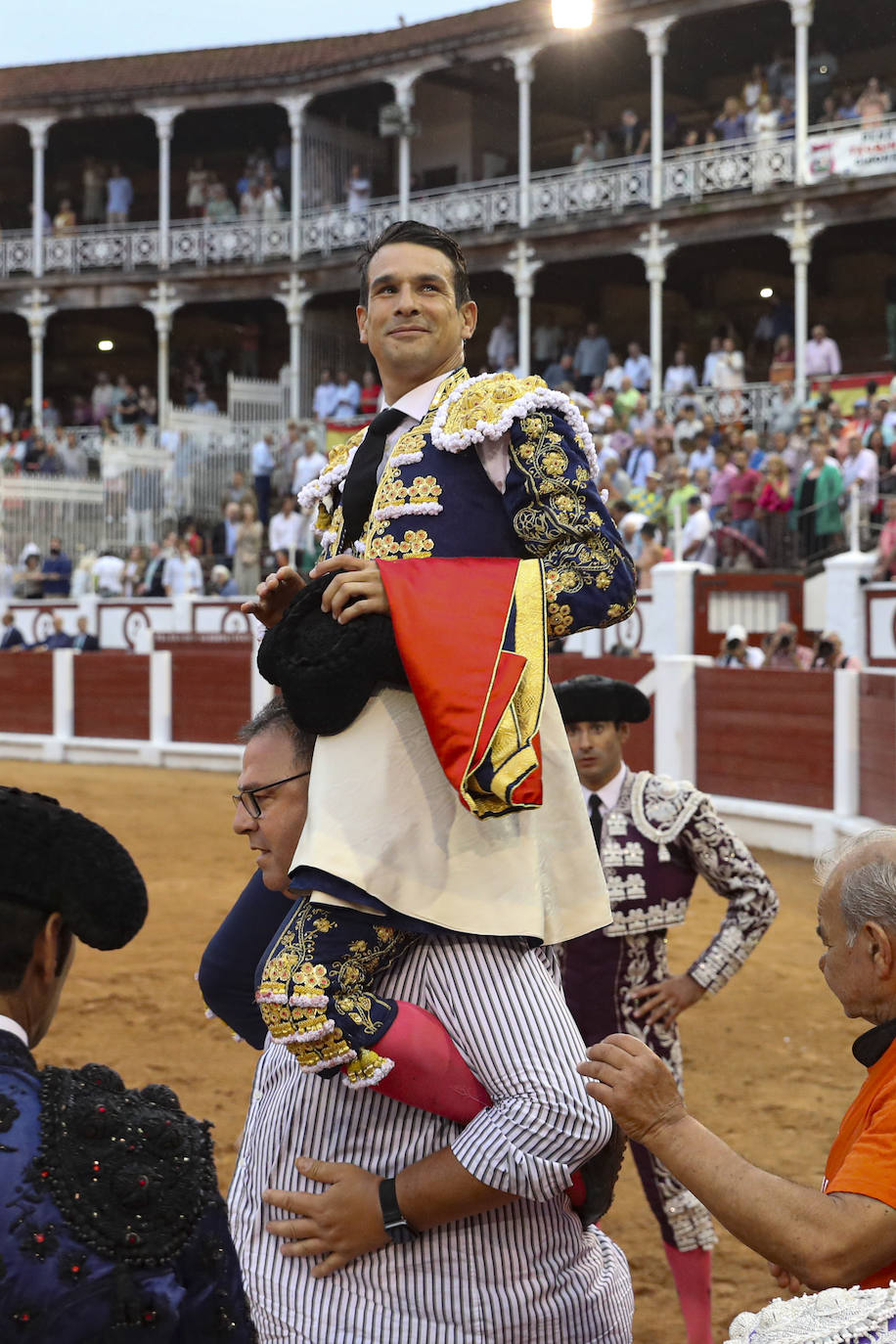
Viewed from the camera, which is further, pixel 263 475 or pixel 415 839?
pixel 263 475

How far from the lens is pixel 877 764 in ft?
27.7

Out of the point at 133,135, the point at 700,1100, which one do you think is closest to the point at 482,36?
the point at 133,135

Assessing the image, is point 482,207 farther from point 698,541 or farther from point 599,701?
point 599,701

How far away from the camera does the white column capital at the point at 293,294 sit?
884 inches

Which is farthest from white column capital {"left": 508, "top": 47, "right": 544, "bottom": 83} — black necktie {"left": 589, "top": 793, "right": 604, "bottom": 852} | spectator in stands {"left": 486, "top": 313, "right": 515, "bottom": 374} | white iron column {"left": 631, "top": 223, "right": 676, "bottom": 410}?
black necktie {"left": 589, "top": 793, "right": 604, "bottom": 852}

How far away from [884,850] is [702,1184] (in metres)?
0.40

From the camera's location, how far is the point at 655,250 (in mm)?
19203

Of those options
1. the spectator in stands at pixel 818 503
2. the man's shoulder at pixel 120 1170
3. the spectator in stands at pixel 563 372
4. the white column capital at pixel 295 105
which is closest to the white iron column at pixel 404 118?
the white column capital at pixel 295 105

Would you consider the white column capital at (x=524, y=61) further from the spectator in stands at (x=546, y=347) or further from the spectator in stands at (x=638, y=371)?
the spectator in stands at (x=638, y=371)

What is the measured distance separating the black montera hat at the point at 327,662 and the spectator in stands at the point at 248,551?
14435 mm

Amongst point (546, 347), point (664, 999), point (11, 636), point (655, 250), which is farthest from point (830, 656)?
point (546, 347)

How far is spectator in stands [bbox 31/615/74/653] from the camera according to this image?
1569 cm

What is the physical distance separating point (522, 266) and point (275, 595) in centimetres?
1931

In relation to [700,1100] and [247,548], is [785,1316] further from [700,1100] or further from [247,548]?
[247,548]
